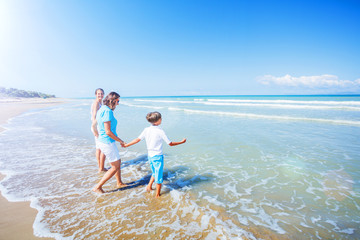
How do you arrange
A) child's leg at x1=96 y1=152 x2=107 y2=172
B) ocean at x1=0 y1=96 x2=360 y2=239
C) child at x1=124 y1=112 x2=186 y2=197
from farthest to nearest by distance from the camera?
child's leg at x1=96 y1=152 x2=107 y2=172, child at x1=124 y1=112 x2=186 y2=197, ocean at x1=0 y1=96 x2=360 y2=239

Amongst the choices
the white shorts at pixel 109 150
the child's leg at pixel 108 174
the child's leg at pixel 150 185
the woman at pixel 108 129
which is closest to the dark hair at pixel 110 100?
the woman at pixel 108 129

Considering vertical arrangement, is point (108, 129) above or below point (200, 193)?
above

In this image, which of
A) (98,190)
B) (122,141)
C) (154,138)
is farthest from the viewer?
(98,190)

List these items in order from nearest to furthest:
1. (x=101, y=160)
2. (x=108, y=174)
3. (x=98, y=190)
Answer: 1. (x=108, y=174)
2. (x=98, y=190)
3. (x=101, y=160)

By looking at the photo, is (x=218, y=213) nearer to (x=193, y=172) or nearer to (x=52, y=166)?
(x=193, y=172)

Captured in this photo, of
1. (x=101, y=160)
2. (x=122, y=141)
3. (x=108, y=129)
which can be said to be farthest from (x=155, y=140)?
(x=101, y=160)

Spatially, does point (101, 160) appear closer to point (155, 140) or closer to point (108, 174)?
point (108, 174)

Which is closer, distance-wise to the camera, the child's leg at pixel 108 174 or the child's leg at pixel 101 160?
the child's leg at pixel 108 174

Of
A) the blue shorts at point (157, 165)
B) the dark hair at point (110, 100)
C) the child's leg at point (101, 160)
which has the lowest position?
the child's leg at point (101, 160)

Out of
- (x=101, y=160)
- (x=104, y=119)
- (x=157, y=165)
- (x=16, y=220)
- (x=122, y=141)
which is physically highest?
(x=104, y=119)

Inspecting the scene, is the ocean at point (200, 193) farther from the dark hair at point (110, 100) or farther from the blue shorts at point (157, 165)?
the dark hair at point (110, 100)

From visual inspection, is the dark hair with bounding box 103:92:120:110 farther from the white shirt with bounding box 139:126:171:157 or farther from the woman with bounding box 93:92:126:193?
the white shirt with bounding box 139:126:171:157

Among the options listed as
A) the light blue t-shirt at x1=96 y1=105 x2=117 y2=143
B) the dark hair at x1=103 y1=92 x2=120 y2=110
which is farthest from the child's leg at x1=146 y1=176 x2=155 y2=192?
the dark hair at x1=103 y1=92 x2=120 y2=110

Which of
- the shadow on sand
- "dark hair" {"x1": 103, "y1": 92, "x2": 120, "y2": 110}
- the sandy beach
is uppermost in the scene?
"dark hair" {"x1": 103, "y1": 92, "x2": 120, "y2": 110}
